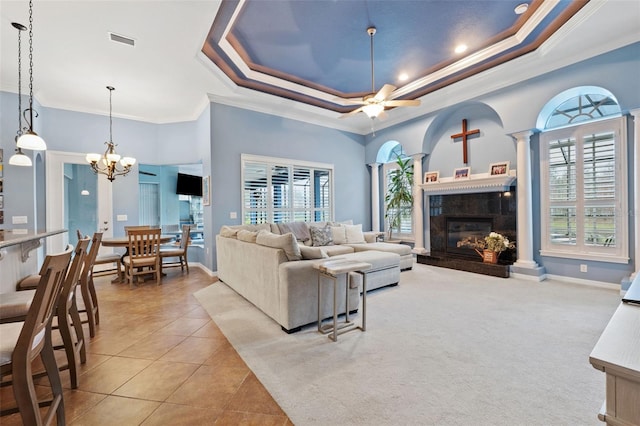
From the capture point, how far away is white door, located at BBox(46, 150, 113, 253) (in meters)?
5.24

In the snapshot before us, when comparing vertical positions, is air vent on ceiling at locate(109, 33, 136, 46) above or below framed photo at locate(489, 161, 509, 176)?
above

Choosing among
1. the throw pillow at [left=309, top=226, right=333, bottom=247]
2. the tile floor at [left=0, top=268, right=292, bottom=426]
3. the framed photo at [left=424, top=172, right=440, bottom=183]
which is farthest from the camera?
the framed photo at [left=424, top=172, right=440, bottom=183]

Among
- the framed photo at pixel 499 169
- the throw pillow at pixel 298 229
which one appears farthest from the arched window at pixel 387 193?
the throw pillow at pixel 298 229

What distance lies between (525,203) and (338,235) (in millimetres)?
3209

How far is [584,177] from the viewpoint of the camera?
4184 millimetres

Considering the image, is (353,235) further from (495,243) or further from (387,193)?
(495,243)

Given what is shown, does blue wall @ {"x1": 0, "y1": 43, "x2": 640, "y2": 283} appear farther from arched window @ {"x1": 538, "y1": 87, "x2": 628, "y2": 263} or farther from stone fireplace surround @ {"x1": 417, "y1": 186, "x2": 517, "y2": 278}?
stone fireplace surround @ {"x1": 417, "y1": 186, "x2": 517, "y2": 278}

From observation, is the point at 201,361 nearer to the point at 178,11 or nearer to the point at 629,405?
the point at 629,405

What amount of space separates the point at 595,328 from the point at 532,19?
361 centimetres

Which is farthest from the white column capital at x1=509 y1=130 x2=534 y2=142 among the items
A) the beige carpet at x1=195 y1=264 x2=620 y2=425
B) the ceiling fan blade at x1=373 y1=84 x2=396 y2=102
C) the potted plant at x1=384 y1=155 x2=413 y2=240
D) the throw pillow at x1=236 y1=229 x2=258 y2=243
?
the throw pillow at x1=236 y1=229 x2=258 y2=243

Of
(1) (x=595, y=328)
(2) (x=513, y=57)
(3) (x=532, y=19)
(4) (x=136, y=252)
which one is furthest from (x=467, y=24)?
(4) (x=136, y=252)

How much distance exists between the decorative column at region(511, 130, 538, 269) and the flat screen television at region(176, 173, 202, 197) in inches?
281

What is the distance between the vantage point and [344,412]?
5.48ft

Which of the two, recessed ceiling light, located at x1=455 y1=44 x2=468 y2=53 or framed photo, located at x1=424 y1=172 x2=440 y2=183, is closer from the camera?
recessed ceiling light, located at x1=455 y1=44 x2=468 y2=53
